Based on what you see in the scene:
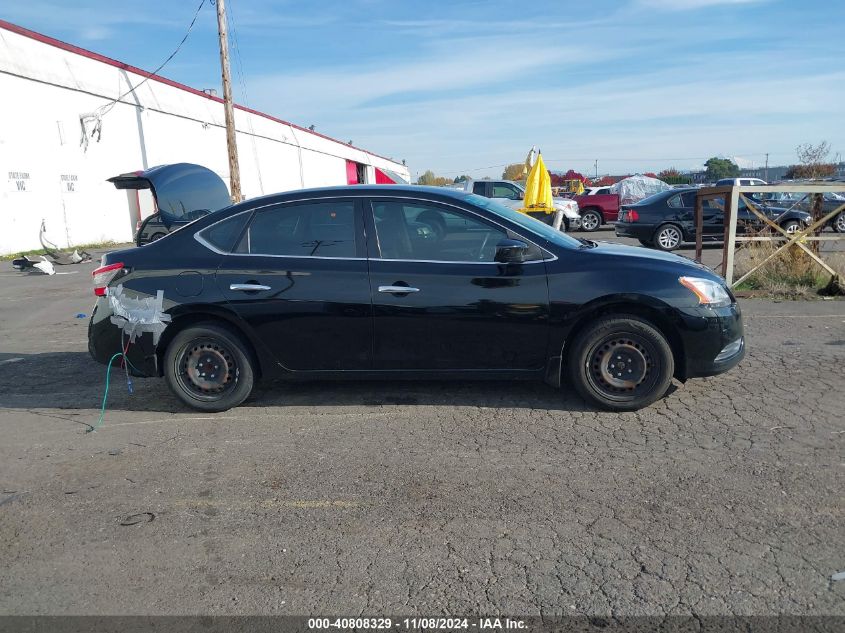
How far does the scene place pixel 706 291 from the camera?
4.96m

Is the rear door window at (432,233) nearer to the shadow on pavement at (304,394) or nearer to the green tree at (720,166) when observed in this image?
the shadow on pavement at (304,394)

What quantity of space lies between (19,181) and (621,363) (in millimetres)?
20468

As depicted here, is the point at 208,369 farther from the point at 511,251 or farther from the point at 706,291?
the point at 706,291

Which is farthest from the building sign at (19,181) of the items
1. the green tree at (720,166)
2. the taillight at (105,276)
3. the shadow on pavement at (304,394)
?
the green tree at (720,166)

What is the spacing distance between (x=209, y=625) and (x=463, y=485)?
164cm

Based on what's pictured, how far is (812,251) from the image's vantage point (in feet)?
32.3

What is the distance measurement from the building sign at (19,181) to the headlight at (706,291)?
20.4 m

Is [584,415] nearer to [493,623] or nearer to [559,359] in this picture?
[559,359]

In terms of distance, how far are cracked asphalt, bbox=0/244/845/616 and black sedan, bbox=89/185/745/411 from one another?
0.36m

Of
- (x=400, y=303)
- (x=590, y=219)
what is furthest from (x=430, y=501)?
(x=590, y=219)

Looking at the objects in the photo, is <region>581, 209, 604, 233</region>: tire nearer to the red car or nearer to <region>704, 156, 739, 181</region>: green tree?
the red car

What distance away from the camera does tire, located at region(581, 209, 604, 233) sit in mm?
24219

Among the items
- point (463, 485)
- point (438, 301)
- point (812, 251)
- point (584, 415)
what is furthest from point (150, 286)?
point (812, 251)

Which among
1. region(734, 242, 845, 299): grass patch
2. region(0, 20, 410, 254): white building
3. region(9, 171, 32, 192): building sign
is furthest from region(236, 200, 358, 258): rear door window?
region(9, 171, 32, 192): building sign
